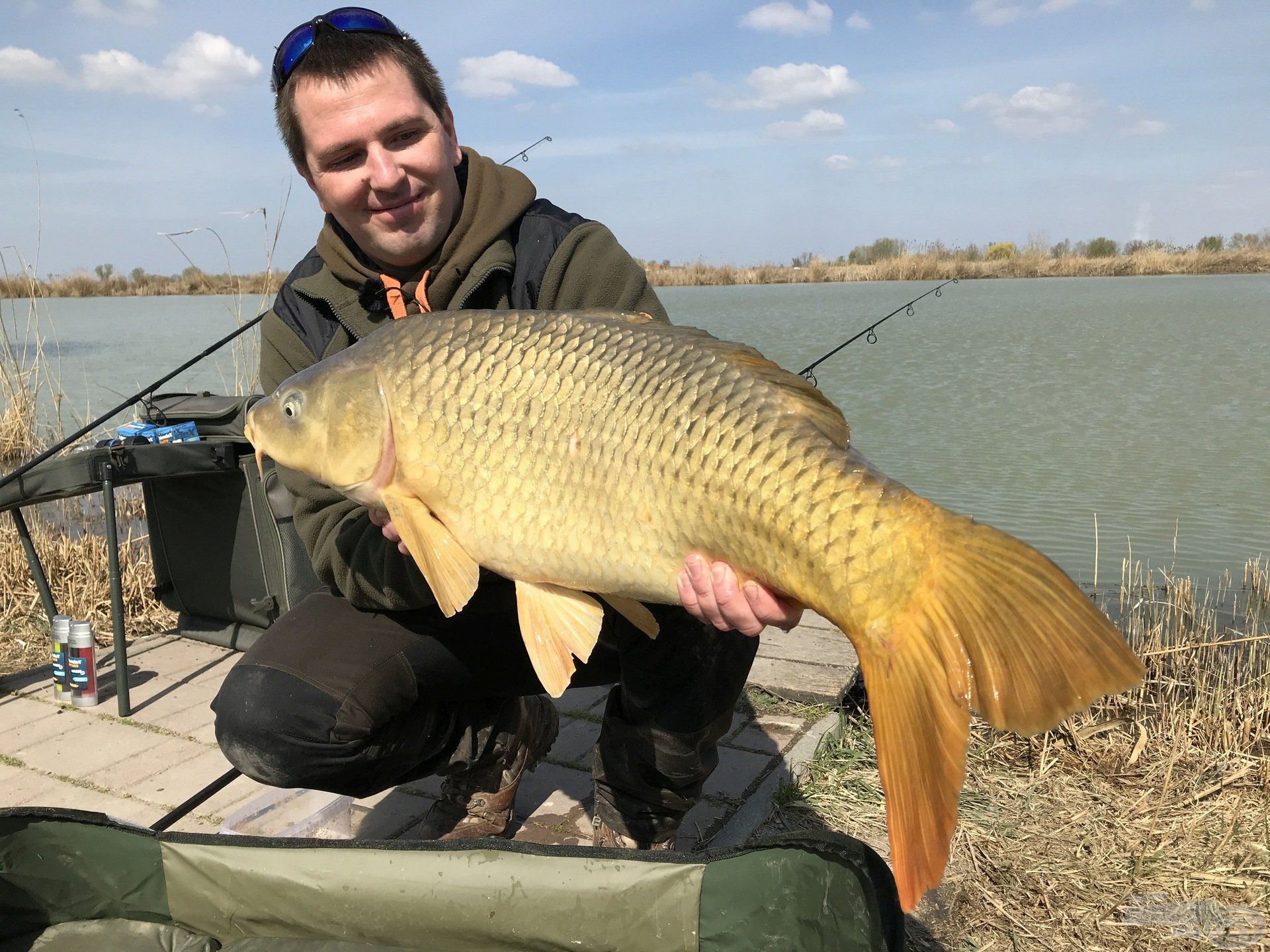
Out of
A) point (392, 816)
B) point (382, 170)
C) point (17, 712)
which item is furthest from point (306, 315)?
point (17, 712)

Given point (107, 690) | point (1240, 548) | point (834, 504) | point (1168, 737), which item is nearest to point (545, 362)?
point (834, 504)

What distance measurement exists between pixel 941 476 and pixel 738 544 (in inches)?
175

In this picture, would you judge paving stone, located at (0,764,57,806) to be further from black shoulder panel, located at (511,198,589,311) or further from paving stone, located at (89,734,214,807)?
black shoulder panel, located at (511,198,589,311)

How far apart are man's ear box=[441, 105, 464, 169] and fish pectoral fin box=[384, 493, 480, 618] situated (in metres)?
0.74

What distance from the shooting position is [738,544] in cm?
117

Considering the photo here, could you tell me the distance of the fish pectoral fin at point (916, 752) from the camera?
972 millimetres

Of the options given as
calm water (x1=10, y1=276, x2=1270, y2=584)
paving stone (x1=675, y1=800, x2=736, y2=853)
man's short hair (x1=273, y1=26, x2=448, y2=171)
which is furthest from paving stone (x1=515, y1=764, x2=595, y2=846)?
calm water (x1=10, y1=276, x2=1270, y2=584)

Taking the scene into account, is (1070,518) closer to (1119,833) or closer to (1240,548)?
(1240,548)

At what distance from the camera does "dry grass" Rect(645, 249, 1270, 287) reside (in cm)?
1905

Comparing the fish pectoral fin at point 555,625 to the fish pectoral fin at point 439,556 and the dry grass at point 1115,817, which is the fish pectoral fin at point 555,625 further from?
the dry grass at point 1115,817

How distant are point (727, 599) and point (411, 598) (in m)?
0.64

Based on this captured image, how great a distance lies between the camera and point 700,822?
1.88m

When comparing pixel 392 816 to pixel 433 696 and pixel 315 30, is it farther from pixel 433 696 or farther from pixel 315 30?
pixel 315 30

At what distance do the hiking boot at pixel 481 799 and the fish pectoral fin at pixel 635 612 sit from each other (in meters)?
0.60
